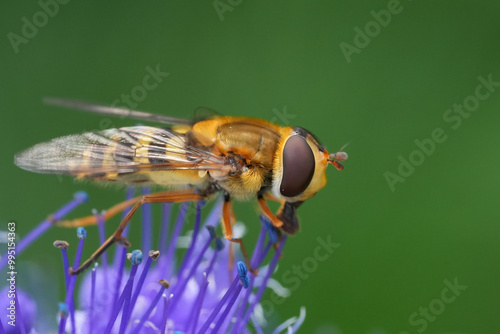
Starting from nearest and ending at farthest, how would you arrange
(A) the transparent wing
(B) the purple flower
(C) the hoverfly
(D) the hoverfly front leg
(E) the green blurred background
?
1. (B) the purple flower
2. (C) the hoverfly
3. (D) the hoverfly front leg
4. (A) the transparent wing
5. (E) the green blurred background

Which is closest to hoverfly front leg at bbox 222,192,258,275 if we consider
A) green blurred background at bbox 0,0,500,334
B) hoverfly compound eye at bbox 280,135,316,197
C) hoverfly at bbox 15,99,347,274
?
hoverfly at bbox 15,99,347,274

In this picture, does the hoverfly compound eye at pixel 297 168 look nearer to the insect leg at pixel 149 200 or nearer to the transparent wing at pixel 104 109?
the insect leg at pixel 149 200

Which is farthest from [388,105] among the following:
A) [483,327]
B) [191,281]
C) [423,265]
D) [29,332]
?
[29,332]

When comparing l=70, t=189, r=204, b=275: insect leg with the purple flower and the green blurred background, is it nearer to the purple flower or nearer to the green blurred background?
the purple flower

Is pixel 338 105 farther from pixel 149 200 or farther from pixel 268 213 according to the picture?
pixel 149 200

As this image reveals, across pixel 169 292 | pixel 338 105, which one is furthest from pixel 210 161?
pixel 338 105

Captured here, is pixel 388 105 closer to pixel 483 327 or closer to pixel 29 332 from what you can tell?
pixel 483 327
